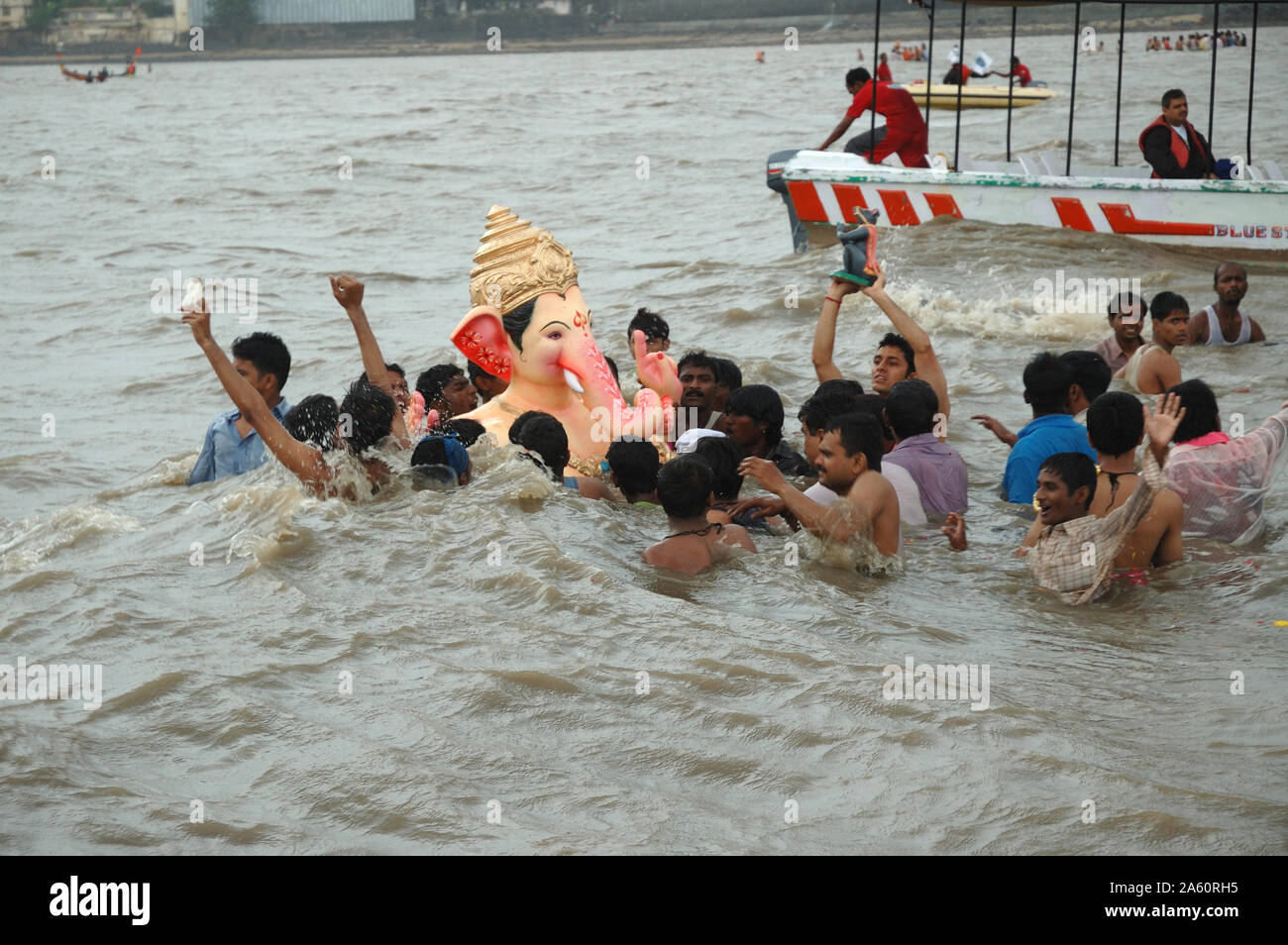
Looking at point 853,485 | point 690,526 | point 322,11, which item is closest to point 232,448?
point 690,526

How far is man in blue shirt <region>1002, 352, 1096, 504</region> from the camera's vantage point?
6836 mm

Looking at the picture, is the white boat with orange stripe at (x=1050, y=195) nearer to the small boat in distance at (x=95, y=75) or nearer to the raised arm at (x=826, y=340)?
the raised arm at (x=826, y=340)

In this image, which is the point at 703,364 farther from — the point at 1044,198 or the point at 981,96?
the point at 981,96

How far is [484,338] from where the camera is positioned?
700 cm

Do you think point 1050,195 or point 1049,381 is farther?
point 1050,195

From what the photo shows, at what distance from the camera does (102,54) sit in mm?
88188

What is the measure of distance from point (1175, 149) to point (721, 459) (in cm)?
855

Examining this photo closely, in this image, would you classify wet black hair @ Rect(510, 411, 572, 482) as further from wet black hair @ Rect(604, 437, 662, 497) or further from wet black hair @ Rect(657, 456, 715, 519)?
wet black hair @ Rect(657, 456, 715, 519)

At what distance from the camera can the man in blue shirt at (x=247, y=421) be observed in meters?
6.54

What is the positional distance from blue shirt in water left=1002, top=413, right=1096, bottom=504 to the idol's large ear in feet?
8.25

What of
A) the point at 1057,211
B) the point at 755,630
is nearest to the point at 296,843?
the point at 755,630

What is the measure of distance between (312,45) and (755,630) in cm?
8889

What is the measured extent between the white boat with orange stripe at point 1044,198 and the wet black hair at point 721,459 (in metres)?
7.94

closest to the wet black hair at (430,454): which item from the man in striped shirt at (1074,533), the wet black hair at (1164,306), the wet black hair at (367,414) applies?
the wet black hair at (367,414)
